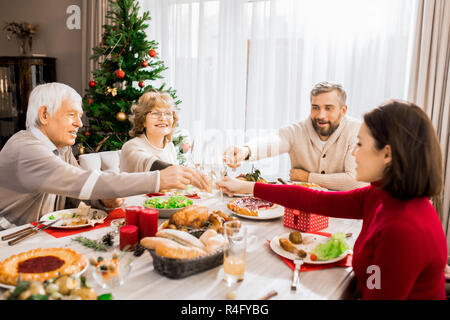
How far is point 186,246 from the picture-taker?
121 centimetres

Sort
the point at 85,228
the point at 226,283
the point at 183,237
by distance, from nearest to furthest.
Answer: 1. the point at 226,283
2. the point at 183,237
3. the point at 85,228

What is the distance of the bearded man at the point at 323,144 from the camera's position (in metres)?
2.59

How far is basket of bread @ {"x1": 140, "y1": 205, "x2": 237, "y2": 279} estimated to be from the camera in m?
1.12

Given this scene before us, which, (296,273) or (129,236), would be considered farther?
(129,236)

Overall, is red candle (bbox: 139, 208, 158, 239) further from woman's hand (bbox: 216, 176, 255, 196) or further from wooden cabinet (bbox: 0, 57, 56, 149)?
wooden cabinet (bbox: 0, 57, 56, 149)

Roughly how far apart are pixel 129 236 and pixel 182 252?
0.30m

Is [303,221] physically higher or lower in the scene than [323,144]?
lower

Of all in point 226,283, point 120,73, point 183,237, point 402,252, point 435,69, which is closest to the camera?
point 402,252

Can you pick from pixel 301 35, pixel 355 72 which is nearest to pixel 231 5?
pixel 301 35

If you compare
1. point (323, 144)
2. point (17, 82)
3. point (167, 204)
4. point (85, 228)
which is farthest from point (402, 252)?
point (17, 82)

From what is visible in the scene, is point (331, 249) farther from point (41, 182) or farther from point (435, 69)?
point (435, 69)

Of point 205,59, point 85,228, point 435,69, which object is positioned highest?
point 205,59

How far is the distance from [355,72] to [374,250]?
9.14ft
